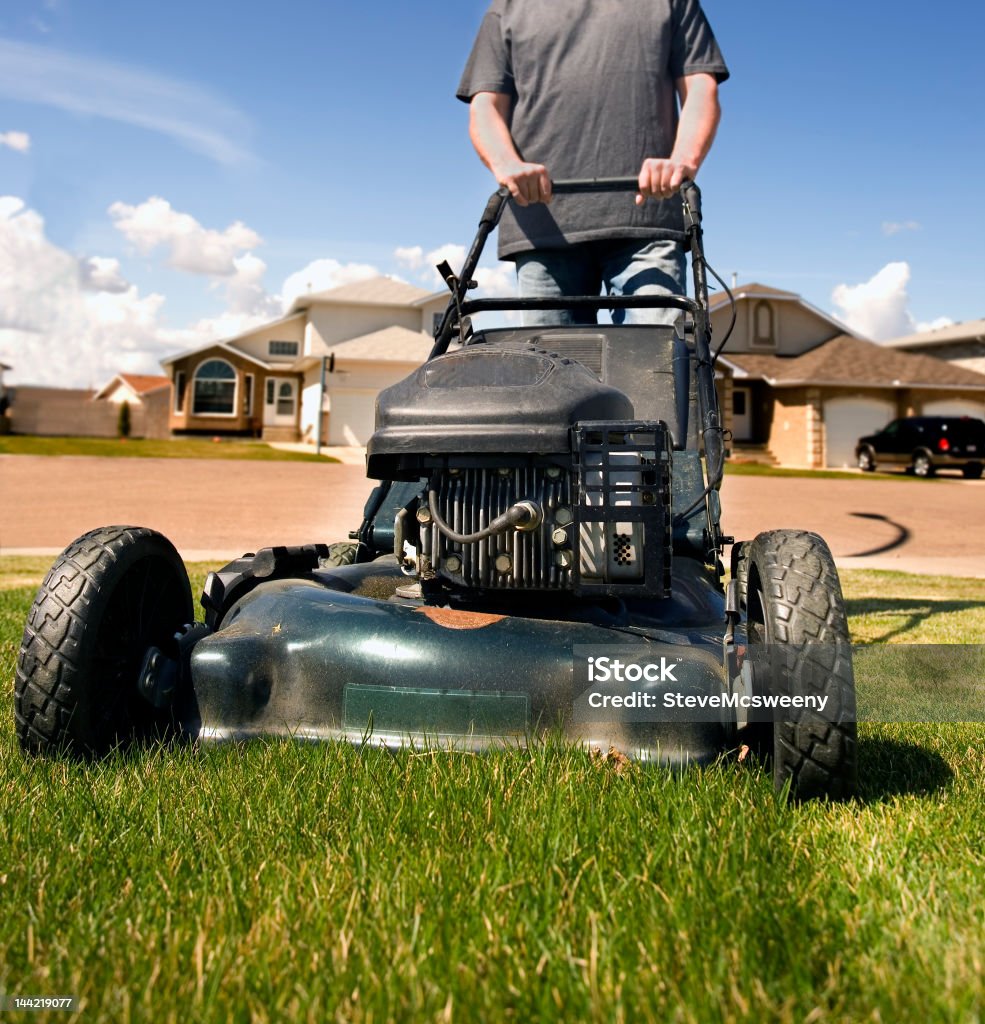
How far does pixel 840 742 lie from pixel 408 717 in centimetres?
82

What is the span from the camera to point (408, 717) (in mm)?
2211

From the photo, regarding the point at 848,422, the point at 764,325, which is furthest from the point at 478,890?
the point at 764,325

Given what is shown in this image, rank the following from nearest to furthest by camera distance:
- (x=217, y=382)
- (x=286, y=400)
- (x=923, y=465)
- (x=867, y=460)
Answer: (x=923, y=465) < (x=867, y=460) < (x=286, y=400) < (x=217, y=382)

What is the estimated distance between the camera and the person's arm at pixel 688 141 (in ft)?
10.9

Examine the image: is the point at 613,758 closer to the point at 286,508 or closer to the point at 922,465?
the point at 286,508

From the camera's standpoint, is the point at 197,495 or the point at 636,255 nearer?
the point at 636,255

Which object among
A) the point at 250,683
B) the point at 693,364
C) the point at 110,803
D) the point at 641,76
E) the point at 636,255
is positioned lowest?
the point at 110,803

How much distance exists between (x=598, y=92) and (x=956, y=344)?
114 ft

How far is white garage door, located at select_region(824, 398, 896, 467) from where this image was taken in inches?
1024

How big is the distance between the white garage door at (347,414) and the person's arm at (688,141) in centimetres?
2544

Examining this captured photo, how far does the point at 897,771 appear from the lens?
2350 mm

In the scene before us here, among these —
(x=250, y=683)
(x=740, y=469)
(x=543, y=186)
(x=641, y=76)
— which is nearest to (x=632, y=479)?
(x=250, y=683)

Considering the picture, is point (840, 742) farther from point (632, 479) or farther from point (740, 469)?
point (740, 469)

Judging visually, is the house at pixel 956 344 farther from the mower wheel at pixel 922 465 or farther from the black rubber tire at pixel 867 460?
the mower wheel at pixel 922 465
